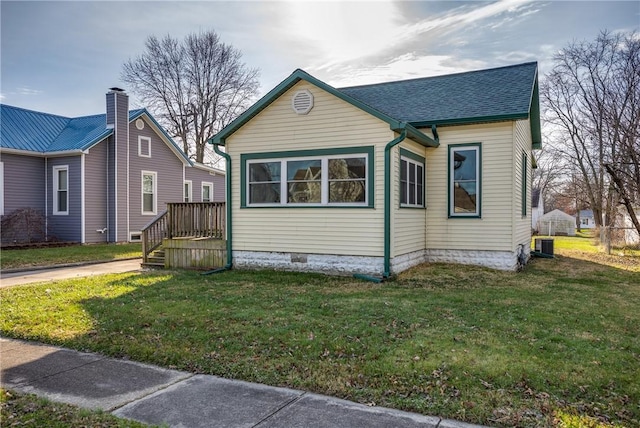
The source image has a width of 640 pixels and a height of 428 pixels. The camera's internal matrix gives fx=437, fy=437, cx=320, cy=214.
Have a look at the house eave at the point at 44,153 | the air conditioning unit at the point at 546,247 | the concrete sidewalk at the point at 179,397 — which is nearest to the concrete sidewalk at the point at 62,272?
the concrete sidewalk at the point at 179,397

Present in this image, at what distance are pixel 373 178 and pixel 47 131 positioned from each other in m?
16.6

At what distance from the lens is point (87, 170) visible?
17.6m

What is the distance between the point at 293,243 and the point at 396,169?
292cm

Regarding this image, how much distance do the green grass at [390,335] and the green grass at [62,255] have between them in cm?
425

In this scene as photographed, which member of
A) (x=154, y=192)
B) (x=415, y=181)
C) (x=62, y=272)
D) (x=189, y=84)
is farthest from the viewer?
(x=189, y=84)

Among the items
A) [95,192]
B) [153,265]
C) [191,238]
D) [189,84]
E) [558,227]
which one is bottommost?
[558,227]

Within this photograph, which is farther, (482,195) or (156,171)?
(156,171)

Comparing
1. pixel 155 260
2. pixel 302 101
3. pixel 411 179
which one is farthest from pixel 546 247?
pixel 155 260

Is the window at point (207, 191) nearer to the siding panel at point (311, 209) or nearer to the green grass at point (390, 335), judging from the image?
the siding panel at point (311, 209)

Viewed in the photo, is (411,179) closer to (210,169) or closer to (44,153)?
(44,153)

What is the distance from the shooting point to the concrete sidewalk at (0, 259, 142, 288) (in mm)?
9898

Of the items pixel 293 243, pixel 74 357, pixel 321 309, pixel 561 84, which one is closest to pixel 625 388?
pixel 321 309

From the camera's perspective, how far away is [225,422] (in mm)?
3248

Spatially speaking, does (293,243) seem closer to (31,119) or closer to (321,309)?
(321,309)
